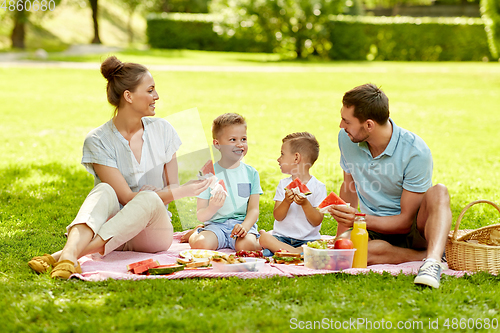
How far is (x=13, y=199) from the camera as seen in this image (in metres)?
5.83

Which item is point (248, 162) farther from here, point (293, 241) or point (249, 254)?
point (249, 254)

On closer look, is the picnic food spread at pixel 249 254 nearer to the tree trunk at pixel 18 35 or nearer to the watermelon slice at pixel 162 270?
the watermelon slice at pixel 162 270

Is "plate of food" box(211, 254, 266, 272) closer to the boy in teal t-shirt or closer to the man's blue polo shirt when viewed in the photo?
the boy in teal t-shirt

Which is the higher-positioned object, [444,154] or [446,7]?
[446,7]

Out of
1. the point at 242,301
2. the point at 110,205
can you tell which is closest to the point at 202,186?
the point at 110,205

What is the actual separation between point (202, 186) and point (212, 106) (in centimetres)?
998

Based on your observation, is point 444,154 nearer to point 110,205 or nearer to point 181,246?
point 181,246

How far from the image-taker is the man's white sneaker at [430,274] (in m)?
3.37

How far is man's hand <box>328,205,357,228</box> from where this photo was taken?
3.76m

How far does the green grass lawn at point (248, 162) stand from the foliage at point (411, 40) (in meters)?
9.09

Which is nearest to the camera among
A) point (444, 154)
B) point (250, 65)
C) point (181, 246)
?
point (181, 246)

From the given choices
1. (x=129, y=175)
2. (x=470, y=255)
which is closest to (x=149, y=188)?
(x=129, y=175)

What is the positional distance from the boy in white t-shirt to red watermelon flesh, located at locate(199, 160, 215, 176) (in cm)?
54

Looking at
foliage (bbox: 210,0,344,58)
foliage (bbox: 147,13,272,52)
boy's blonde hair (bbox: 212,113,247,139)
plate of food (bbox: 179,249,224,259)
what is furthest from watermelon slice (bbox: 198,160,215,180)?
foliage (bbox: 147,13,272,52)
